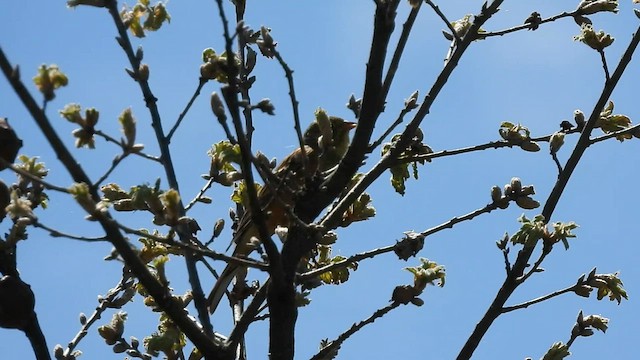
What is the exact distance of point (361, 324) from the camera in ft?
11.5

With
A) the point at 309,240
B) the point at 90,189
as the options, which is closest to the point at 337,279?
the point at 309,240

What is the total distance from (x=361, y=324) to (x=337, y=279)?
2.19 ft

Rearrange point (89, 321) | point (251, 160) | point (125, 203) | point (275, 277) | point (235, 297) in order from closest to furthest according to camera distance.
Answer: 1. point (251, 160)
2. point (275, 277)
3. point (125, 203)
4. point (89, 321)
5. point (235, 297)

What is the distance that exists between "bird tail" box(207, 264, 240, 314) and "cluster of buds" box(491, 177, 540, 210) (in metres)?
1.30

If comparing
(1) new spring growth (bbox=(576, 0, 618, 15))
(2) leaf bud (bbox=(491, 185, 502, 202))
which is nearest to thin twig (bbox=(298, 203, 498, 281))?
(2) leaf bud (bbox=(491, 185, 502, 202))

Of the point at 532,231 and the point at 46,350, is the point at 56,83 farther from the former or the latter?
the point at 532,231

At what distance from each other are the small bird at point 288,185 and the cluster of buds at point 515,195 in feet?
2.25

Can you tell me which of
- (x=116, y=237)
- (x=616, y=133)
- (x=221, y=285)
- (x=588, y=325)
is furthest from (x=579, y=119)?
(x=116, y=237)

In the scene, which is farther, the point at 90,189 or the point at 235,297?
the point at 235,297

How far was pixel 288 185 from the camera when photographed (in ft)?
12.0

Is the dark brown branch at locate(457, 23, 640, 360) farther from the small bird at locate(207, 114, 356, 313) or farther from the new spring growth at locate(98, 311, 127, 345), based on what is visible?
the new spring growth at locate(98, 311, 127, 345)

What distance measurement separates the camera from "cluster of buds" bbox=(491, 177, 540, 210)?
3.76 metres

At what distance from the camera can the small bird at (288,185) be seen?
334 cm

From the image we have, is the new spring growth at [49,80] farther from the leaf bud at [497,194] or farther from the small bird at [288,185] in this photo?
the leaf bud at [497,194]
